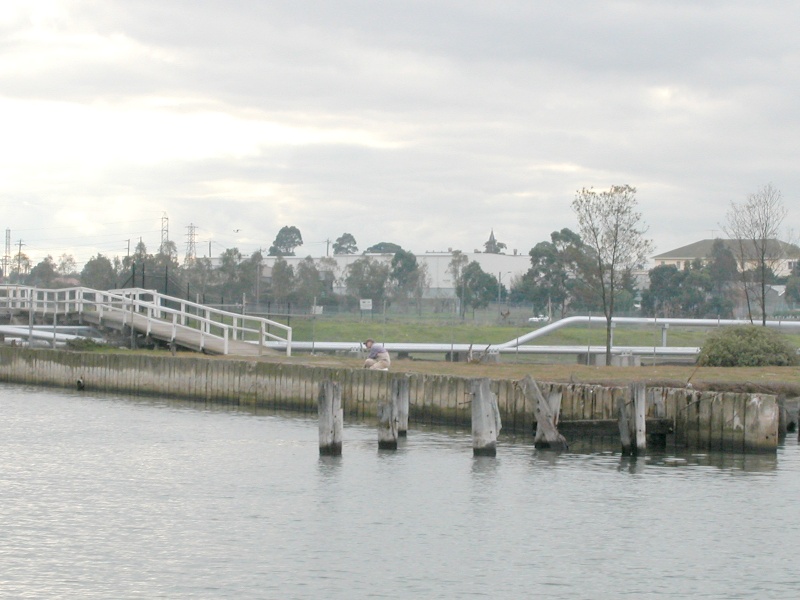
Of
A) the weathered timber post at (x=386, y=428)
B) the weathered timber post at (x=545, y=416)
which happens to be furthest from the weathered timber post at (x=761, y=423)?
the weathered timber post at (x=386, y=428)

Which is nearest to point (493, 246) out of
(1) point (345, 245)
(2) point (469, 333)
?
(1) point (345, 245)

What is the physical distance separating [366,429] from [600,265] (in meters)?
16.6

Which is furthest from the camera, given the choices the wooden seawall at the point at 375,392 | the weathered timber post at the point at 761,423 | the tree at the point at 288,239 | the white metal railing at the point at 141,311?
the tree at the point at 288,239

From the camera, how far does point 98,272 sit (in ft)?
343

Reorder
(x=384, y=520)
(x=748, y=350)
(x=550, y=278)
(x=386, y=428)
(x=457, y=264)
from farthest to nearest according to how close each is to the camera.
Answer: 1. (x=457, y=264)
2. (x=550, y=278)
3. (x=748, y=350)
4. (x=386, y=428)
5. (x=384, y=520)

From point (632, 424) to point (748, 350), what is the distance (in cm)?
1146

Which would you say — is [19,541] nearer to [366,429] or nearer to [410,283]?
[366,429]

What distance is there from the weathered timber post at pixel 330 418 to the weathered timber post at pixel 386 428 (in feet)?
3.79

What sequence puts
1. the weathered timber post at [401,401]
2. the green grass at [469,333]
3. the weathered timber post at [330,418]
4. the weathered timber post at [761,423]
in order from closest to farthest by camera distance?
the weathered timber post at [330,418]
the weathered timber post at [761,423]
the weathered timber post at [401,401]
the green grass at [469,333]

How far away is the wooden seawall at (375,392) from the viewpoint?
26.8m

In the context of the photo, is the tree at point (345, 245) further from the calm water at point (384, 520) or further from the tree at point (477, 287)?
the calm water at point (384, 520)

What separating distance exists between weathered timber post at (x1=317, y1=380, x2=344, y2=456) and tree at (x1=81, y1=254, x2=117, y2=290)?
7756 cm

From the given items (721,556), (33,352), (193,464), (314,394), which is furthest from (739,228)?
(721,556)

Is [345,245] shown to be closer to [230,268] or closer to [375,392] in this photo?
[230,268]
